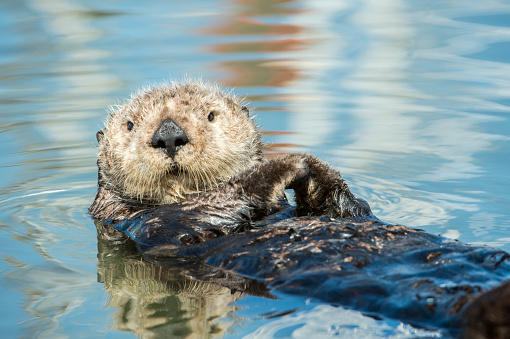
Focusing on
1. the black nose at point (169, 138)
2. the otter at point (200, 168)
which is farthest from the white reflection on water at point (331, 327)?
the black nose at point (169, 138)

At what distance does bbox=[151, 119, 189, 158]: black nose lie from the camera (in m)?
3.85

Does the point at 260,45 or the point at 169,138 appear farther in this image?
the point at 260,45

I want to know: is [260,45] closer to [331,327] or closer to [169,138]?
[169,138]

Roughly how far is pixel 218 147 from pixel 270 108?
12.3 ft

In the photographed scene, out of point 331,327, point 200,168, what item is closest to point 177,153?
point 200,168

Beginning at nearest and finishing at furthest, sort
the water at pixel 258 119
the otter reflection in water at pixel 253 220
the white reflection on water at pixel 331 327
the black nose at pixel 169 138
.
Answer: the white reflection on water at pixel 331 327 → the otter reflection in water at pixel 253 220 → the water at pixel 258 119 → the black nose at pixel 169 138

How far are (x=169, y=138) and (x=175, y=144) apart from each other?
64 millimetres

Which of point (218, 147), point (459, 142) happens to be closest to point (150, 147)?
point (218, 147)

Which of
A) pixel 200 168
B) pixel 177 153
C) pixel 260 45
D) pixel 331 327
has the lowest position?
pixel 331 327

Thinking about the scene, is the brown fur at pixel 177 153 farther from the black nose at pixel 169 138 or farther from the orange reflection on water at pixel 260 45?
the orange reflection on water at pixel 260 45

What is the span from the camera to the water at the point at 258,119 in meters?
3.33

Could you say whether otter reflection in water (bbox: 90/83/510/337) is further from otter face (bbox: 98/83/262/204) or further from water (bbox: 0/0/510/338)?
water (bbox: 0/0/510/338)

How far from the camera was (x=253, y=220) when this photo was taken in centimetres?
416

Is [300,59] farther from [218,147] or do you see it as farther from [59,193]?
[218,147]
